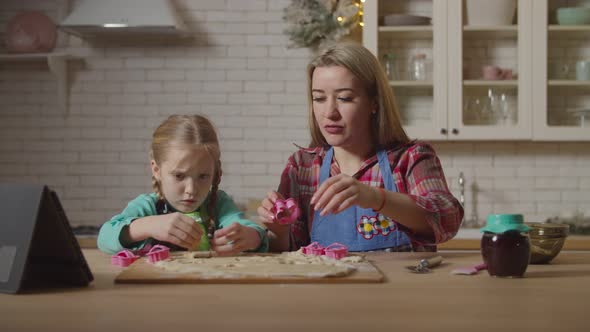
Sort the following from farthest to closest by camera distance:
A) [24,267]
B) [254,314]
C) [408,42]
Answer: [408,42]
[24,267]
[254,314]

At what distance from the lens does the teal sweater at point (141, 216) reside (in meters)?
1.78

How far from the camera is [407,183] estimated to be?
2084 millimetres

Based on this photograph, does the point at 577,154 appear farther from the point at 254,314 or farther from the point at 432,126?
the point at 254,314

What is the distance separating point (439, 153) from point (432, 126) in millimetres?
294

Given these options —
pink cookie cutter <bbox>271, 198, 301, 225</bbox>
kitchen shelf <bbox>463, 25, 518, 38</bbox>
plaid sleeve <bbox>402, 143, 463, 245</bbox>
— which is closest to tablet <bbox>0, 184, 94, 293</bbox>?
pink cookie cutter <bbox>271, 198, 301, 225</bbox>

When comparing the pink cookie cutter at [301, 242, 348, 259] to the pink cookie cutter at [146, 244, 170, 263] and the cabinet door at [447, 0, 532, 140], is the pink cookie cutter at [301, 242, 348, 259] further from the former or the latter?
the cabinet door at [447, 0, 532, 140]

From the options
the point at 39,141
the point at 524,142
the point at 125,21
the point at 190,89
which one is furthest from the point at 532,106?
the point at 39,141

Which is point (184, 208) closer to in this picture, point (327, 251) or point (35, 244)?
point (327, 251)

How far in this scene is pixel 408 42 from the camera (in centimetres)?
423

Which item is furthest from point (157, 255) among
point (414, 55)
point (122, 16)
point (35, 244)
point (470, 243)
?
point (414, 55)

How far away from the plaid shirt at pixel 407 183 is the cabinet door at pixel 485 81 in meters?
1.99

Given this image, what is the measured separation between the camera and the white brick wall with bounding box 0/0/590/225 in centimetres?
428

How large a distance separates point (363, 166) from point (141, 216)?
660 millimetres

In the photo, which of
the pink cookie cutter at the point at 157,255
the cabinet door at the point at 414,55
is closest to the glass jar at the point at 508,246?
the pink cookie cutter at the point at 157,255
